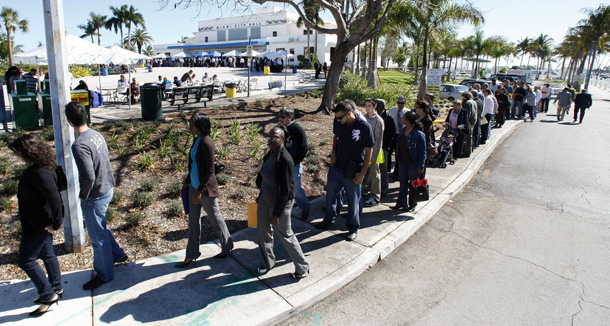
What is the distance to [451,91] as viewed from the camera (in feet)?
80.4

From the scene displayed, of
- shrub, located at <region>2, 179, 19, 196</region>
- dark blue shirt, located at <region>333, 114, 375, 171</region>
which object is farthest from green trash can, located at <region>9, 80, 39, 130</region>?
dark blue shirt, located at <region>333, 114, 375, 171</region>

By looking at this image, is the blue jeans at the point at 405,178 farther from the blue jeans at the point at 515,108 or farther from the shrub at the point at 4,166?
the blue jeans at the point at 515,108

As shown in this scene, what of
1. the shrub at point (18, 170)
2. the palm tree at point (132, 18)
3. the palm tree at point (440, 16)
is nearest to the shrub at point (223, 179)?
the shrub at point (18, 170)

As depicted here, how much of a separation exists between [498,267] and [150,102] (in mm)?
9378

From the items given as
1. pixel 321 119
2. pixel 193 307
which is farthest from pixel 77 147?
pixel 321 119

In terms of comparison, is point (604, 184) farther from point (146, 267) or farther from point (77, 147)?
point (77, 147)

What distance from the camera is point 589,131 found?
15750mm

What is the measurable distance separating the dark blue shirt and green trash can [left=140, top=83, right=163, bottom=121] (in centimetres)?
730

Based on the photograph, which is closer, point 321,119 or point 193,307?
point 193,307

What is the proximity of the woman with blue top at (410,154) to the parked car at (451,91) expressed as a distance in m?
19.6

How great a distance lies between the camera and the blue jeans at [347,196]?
5.09 metres

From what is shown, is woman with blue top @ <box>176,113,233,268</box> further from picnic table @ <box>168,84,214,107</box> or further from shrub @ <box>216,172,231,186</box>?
picnic table @ <box>168,84,214,107</box>

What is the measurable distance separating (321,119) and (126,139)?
6.38 meters

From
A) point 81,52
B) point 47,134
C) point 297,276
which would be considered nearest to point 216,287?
point 297,276
